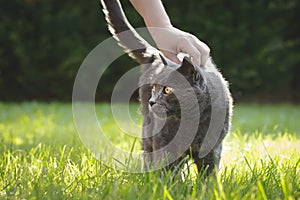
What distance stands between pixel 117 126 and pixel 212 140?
246 centimetres

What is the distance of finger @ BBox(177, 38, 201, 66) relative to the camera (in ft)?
6.35

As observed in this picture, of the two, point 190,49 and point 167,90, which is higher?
point 190,49

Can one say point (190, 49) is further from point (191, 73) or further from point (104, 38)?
point (104, 38)

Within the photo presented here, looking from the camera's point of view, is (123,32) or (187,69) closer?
(187,69)

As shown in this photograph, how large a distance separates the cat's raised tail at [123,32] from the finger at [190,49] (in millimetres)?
404

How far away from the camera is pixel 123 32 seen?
2422 mm

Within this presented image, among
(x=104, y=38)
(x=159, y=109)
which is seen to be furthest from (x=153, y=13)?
(x=104, y=38)

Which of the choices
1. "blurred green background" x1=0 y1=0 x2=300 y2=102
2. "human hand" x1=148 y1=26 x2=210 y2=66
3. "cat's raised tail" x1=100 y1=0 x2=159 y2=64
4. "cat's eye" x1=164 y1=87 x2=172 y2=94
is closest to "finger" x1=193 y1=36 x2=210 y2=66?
"human hand" x1=148 y1=26 x2=210 y2=66

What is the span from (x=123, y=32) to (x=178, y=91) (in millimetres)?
616

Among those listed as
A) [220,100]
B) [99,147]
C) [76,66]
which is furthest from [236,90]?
[220,100]

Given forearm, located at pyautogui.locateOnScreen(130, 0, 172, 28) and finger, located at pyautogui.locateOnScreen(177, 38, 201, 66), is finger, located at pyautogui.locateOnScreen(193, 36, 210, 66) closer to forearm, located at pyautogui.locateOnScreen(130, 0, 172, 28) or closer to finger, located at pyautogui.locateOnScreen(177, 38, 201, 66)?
finger, located at pyautogui.locateOnScreen(177, 38, 201, 66)

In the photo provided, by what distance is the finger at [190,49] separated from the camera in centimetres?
194

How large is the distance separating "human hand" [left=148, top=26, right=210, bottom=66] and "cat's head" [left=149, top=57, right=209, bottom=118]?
77mm

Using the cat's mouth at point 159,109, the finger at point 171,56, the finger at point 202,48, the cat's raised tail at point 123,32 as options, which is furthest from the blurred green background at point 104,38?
the cat's mouth at point 159,109
